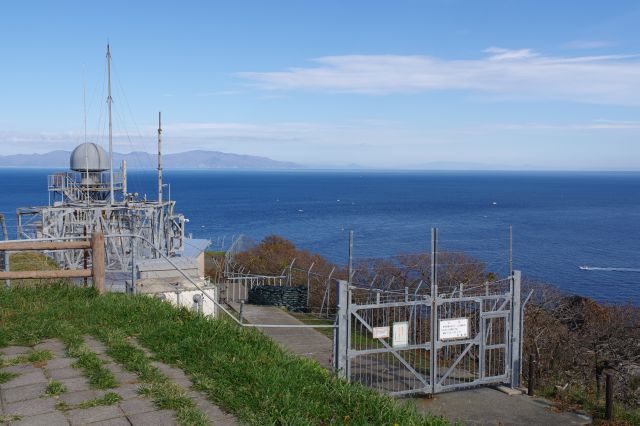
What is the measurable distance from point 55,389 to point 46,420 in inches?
28.5

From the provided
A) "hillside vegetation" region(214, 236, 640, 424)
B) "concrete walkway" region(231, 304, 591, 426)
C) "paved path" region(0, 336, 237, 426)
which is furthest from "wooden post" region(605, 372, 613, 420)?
"paved path" region(0, 336, 237, 426)

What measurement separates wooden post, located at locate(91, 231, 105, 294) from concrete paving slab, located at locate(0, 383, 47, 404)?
13.1 ft

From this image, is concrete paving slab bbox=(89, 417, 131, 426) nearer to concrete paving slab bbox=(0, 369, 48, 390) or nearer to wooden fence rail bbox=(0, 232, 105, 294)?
concrete paving slab bbox=(0, 369, 48, 390)

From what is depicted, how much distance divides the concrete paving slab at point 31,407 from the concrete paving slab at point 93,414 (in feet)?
0.95

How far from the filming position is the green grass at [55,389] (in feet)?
22.4

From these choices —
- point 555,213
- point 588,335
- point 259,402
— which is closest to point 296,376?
point 259,402

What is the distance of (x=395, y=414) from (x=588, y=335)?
2197 centimetres

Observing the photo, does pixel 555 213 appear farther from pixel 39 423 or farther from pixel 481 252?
pixel 39 423

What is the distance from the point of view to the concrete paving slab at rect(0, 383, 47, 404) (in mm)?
6664

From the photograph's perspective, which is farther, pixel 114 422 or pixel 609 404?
pixel 609 404

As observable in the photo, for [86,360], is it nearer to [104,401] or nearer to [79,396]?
[79,396]

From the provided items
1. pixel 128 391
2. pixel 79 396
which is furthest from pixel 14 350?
pixel 128 391

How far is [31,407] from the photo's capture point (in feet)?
21.2

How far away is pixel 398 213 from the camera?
117250mm
